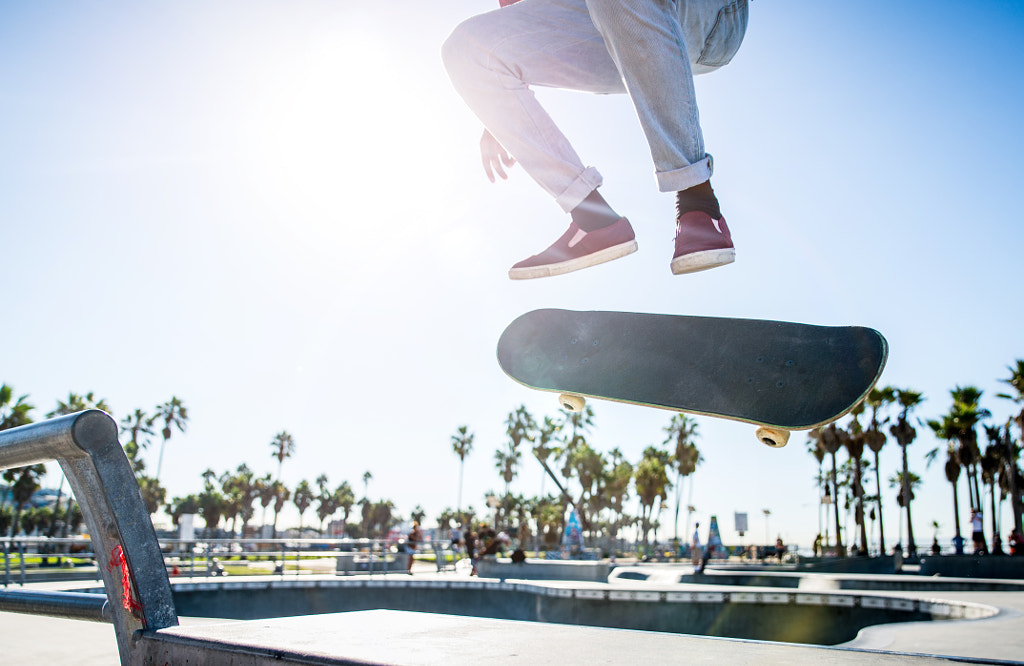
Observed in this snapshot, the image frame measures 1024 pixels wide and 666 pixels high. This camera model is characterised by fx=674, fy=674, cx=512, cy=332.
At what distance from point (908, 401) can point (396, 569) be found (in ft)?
112

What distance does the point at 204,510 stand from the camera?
7875cm

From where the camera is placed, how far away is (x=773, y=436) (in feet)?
7.06

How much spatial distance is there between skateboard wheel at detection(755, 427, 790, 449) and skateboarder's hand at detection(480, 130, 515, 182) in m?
1.41

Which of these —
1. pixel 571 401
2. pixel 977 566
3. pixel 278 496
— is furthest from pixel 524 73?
pixel 278 496

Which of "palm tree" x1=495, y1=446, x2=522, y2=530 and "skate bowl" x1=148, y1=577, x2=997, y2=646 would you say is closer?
"skate bowl" x1=148, y1=577, x2=997, y2=646

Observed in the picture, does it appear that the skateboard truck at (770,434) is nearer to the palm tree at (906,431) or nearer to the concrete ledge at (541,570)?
the concrete ledge at (541,570)

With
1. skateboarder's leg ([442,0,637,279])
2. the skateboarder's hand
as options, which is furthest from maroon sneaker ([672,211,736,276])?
the skateboarder's hand

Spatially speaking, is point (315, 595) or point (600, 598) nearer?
point (600, 598)

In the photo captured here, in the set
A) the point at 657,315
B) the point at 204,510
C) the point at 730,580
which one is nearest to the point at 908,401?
the point at 730,580

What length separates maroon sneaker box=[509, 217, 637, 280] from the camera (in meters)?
2.30

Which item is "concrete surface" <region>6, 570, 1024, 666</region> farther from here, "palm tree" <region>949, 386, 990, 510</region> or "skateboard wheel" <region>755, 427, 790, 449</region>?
"palm tree" <region>949, 386, 990, 510</region>

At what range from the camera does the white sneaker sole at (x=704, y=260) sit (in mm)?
2072

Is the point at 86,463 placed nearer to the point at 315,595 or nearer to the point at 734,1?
the point at 734,1

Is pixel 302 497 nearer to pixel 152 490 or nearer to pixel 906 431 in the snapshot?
pixel 152 490
